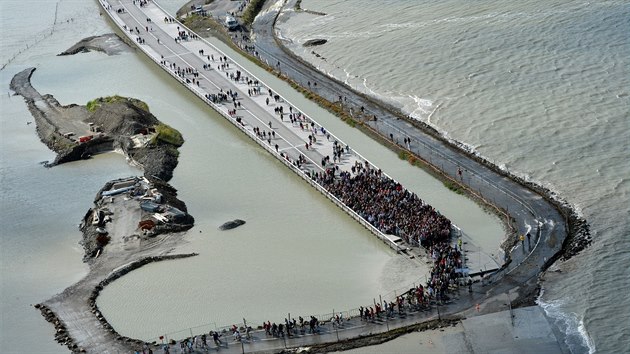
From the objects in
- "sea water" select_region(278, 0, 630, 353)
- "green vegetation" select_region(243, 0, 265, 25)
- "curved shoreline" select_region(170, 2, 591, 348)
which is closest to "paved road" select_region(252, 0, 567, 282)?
"curved shoreline" select_region(170, 2, 591, 348)

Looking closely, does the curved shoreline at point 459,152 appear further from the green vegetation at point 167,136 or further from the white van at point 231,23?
the green vegetation at point 167,136

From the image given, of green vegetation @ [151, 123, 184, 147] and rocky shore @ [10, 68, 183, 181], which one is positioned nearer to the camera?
rocky shore @ [10, 68, 183, 181]

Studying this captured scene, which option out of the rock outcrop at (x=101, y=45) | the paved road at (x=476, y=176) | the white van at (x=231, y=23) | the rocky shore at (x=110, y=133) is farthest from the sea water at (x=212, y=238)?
the white van at (x=231, y=23)

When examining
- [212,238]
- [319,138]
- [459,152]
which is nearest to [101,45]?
[319,138]

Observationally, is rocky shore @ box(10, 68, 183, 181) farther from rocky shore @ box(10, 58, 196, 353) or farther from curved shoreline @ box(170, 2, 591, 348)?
curved shoreline @ box(170, 2, 591, 348)

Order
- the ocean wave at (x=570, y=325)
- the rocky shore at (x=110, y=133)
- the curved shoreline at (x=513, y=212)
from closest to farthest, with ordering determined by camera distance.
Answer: the ocean wave at (x=570, y=325) → the curved shoreline at (x=513, y=212) → the rocky shore at (x=110, y=133)

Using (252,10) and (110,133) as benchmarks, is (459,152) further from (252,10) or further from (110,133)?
(252,10)
